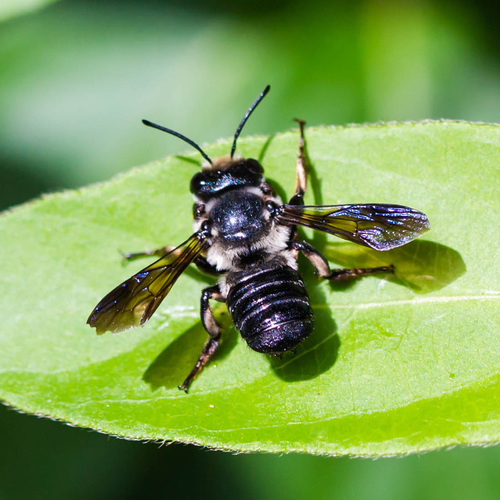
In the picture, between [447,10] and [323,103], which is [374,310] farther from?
[447,10]

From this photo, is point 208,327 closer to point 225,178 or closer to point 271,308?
point 271,308

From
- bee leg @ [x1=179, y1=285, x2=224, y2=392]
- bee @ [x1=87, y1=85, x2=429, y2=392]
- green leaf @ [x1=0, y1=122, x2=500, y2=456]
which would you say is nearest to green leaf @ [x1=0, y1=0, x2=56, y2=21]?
green leaf @ [x1=0, y1=122, x2=500, y2=456]

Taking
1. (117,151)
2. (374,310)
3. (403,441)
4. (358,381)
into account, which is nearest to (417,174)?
(374,310)

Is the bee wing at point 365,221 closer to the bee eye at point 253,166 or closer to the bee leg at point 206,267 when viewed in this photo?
the bee eye at point 253,166

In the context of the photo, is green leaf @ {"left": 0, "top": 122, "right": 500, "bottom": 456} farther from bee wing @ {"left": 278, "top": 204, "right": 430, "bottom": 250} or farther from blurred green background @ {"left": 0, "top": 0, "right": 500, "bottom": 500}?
blurred green background @ {"left": 0, "top": 0, "right": 500, "bottom": 500}

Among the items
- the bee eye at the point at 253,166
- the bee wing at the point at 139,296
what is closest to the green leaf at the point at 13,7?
the bee eye at the point at 253,166

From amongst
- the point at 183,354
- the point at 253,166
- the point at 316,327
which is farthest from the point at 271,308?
the point at 253,166

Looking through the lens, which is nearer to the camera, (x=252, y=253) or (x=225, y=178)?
(x=252, y=253)
